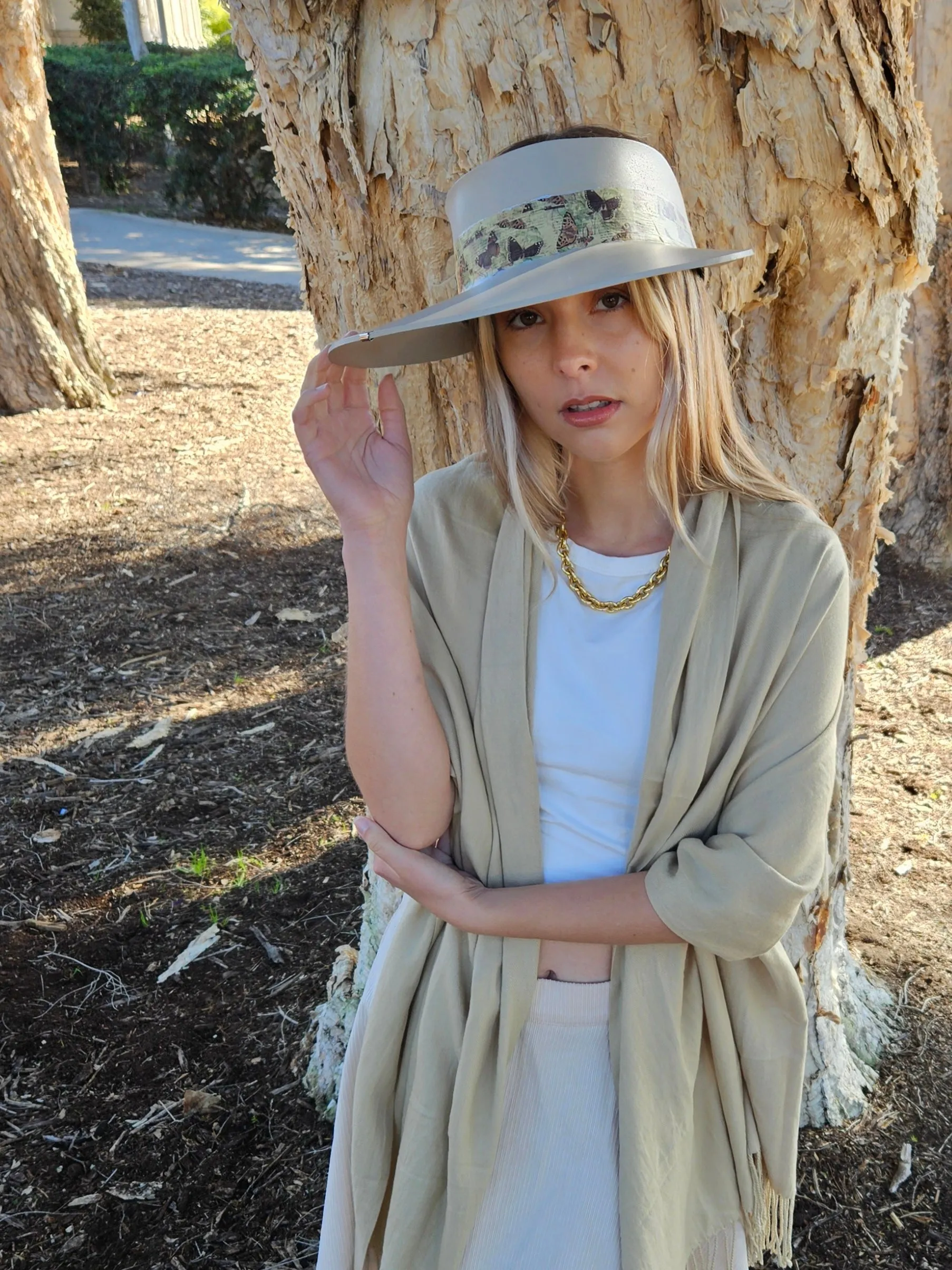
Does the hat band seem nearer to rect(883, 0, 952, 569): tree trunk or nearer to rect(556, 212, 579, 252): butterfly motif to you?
rect(556, 212, 579, 252): butterfly motif

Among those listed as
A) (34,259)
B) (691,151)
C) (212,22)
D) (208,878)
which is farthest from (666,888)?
(212,22)

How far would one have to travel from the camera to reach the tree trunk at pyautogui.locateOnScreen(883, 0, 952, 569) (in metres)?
5.15

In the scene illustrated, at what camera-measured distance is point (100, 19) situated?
83.9ft

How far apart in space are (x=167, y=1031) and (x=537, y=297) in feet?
7.66

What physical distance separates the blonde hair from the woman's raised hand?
0.15 metres

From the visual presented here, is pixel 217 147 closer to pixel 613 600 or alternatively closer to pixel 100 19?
pixel 100 19

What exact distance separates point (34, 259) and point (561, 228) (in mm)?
6923

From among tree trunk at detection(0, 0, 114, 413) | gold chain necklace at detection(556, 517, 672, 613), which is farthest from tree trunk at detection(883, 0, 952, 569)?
tree trunk at detection(0, 0, 114, 413)

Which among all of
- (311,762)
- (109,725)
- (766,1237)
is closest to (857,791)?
(311,762)

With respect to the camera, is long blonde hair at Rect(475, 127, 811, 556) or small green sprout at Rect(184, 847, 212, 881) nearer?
long blonde hair at Rect(475, 127, 811, 556)

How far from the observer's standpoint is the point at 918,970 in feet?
10.1

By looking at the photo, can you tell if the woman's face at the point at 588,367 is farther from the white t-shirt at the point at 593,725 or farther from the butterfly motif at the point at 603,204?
the white t-shirt at the point at 593,725

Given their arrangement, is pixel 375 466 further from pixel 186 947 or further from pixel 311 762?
pixel 311 762

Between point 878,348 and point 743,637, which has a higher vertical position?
point 878,348
